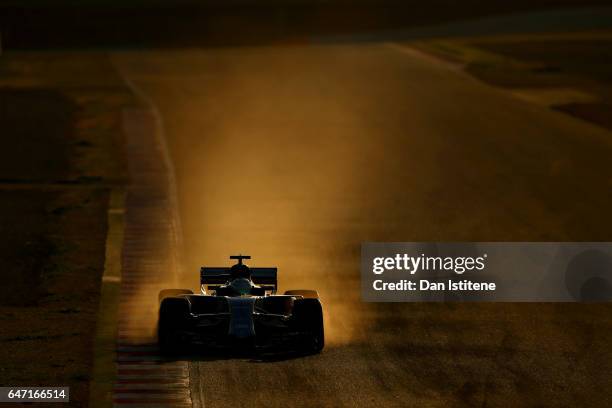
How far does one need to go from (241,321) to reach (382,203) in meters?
14.0

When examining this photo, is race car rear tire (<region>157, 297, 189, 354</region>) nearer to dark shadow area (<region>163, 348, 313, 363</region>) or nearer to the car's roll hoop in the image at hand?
dark shadow area (<region>163, 348, 313, 363</region>)

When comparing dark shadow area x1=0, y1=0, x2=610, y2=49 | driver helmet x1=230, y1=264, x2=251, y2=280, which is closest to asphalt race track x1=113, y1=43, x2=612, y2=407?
driver helmet x1=230, y1=264, x2=251, y2=280

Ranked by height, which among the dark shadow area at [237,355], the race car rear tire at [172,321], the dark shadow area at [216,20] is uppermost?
the dark shadow area at [216,20]

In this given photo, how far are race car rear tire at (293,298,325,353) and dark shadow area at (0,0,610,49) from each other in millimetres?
64420

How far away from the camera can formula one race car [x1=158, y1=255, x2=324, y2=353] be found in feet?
65.8

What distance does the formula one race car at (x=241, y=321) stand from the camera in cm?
2006

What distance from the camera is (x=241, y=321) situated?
65.8ft

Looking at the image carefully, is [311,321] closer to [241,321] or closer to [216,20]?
[241,321]

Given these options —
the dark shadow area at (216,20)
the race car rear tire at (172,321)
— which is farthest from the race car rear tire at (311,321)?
the dark shadow area at (216,20)

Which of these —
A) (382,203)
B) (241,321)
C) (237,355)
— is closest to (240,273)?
(241,321)

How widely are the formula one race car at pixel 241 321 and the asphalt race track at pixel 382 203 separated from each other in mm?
383

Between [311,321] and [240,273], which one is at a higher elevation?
[240,273]

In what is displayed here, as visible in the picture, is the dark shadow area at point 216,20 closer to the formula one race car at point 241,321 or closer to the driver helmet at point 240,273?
the driver helmet at point 240,273

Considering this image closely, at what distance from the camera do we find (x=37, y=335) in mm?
21594
